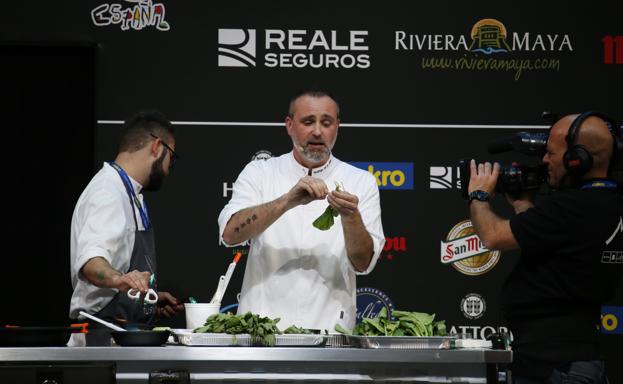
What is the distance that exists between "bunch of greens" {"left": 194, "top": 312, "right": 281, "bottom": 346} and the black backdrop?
1.76 m

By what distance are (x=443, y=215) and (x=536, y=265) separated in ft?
5.70

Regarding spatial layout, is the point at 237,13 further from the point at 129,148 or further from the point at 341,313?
the point at 341,313

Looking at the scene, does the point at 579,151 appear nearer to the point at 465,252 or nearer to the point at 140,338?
the point at 140,338

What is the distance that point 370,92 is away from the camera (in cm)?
445

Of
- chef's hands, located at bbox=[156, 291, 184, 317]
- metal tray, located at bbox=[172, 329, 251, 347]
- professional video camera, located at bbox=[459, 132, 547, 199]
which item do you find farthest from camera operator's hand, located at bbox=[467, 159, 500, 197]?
chef's hands, located at bbox=[156, 291, 184, 317]

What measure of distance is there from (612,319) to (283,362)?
260cm

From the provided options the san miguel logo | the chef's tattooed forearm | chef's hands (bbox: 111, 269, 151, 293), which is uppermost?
the chef's tattooed forearm

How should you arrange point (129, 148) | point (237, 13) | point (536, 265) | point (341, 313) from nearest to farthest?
point (536, 265)
point (341, 313)
point (129, 148)
point (237, 13)

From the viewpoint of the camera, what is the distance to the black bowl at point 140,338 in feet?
8.10

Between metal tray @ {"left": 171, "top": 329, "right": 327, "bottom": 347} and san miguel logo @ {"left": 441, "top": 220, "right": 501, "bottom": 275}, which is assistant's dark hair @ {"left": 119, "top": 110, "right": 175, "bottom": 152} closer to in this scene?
metal tray @ {"left": 171, "top": 329, "right": 327, "bottom": 347}

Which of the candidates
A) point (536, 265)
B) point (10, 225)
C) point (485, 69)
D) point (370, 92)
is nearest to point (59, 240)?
point (10, 225)

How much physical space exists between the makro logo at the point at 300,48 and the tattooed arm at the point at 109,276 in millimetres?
1702

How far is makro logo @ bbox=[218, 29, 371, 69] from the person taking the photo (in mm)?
4426

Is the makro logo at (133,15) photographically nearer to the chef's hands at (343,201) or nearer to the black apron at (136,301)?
the black apron at (136,301)
